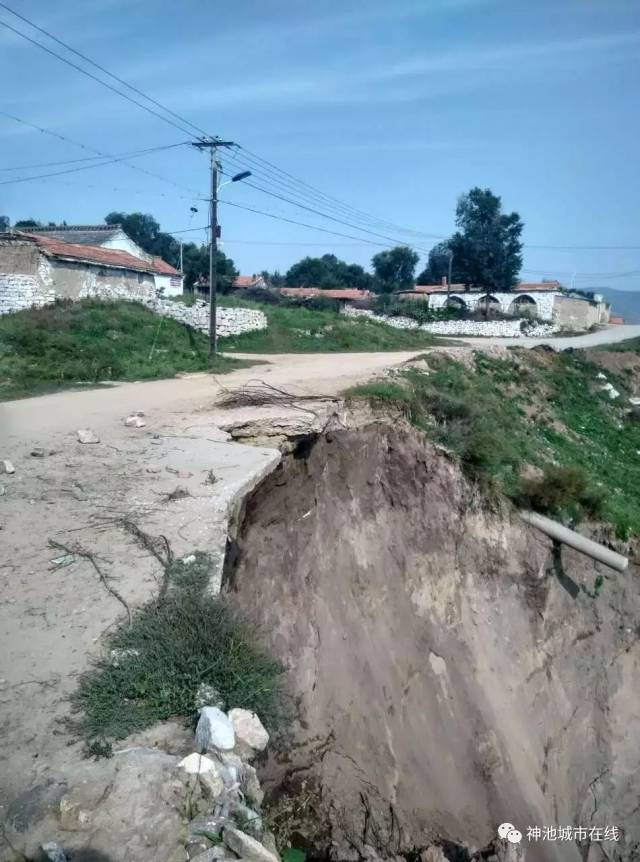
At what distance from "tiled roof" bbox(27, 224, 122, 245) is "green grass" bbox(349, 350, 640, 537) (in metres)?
21.9

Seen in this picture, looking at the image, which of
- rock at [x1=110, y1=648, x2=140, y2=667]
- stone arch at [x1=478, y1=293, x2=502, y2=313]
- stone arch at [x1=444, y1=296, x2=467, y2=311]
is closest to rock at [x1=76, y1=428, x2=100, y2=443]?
rock at [x1=110, y1=648, x2=140, y2=667]

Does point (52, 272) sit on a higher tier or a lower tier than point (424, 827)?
higher

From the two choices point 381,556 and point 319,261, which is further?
point 319,261

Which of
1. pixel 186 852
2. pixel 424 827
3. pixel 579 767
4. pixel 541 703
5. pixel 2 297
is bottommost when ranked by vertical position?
pixel 579 767

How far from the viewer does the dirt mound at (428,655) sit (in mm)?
6615

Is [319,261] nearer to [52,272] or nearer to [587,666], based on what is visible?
[52,272]

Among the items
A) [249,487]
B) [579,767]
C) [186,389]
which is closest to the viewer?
[249,487]

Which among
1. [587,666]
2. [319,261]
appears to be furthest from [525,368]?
[319,261]

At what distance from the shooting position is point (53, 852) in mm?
3113

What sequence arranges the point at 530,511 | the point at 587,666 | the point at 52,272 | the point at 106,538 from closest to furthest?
the point at 106,538 < the point at 587,666 < the point at 530,511 < the point at 52,272

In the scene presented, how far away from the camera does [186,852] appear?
10.8 ft

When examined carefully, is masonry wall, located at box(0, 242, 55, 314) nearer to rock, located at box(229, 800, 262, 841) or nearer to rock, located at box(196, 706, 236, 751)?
rock, located at box(196, 706, 236, 751)

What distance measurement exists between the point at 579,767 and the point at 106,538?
7611 millimetres

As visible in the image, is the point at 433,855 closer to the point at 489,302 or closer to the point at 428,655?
the point at 428,655
